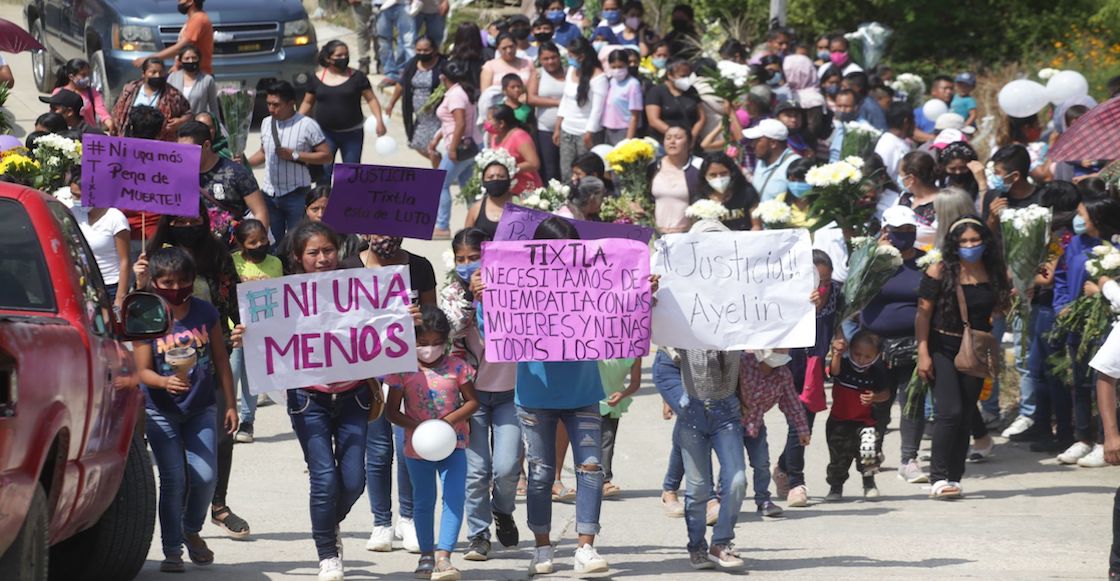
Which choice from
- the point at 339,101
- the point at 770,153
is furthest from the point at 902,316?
the point at 339,101

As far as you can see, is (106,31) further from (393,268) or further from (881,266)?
(393,268)

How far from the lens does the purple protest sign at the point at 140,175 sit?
9.56 metres

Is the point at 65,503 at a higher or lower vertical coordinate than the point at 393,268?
lower

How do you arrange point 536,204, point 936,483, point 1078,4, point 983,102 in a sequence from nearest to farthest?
point 936,483, point 536,204, point 983,102, point 1078,4

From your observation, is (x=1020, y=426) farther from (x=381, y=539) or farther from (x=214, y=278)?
(x=214, y=278)

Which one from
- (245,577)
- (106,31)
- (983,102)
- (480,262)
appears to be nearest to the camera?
(245,577)

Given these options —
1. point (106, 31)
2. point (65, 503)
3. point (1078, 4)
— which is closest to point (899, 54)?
point (1078, 4)

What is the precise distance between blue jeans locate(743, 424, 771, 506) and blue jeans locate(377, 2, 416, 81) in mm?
13032

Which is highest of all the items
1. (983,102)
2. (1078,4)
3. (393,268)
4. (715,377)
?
(1078,4)

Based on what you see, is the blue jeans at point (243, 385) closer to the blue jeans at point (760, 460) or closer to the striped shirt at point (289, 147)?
the striped shirt at point (289, 147)

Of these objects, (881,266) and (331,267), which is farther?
(881,266)

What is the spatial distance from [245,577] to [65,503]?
70.2 inches

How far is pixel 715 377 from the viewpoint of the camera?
8.53 m

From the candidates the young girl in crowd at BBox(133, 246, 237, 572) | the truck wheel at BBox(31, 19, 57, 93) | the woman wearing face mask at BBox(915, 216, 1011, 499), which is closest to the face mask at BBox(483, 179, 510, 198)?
the woman wearing face mask at BBox(915, 216, 1011, 499)
